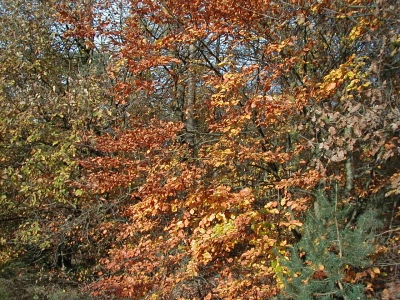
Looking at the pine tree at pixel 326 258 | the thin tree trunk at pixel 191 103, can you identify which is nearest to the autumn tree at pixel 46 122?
the thin tree trunk at pixel 191 103

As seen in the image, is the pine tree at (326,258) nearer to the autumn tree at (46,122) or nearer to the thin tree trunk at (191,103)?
Answer: the thin tree trunk at (191,103)

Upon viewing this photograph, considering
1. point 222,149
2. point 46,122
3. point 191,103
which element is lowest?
point 222,149

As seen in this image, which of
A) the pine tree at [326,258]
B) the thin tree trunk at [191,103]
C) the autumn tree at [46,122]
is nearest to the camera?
the pine tree at [326,258]

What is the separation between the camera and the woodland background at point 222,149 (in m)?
5.38

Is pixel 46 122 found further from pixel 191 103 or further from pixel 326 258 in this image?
pixel 326 258

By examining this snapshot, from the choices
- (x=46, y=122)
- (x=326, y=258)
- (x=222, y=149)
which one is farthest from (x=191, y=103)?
(x=326, y=258)

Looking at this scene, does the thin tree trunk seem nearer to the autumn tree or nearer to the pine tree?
the autumn tree

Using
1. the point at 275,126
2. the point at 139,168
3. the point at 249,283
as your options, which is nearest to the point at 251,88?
the point at 275,126

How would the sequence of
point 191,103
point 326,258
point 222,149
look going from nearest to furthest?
point 326,258
point 222,149
point 191,103

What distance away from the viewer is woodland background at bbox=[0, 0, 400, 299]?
538cm

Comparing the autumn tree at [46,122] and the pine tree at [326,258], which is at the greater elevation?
the autumn tree at [46,122]

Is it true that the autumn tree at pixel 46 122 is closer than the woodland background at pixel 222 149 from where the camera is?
No

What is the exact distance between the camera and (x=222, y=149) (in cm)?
692

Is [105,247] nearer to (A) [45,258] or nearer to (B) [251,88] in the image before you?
(A) [45,258]
